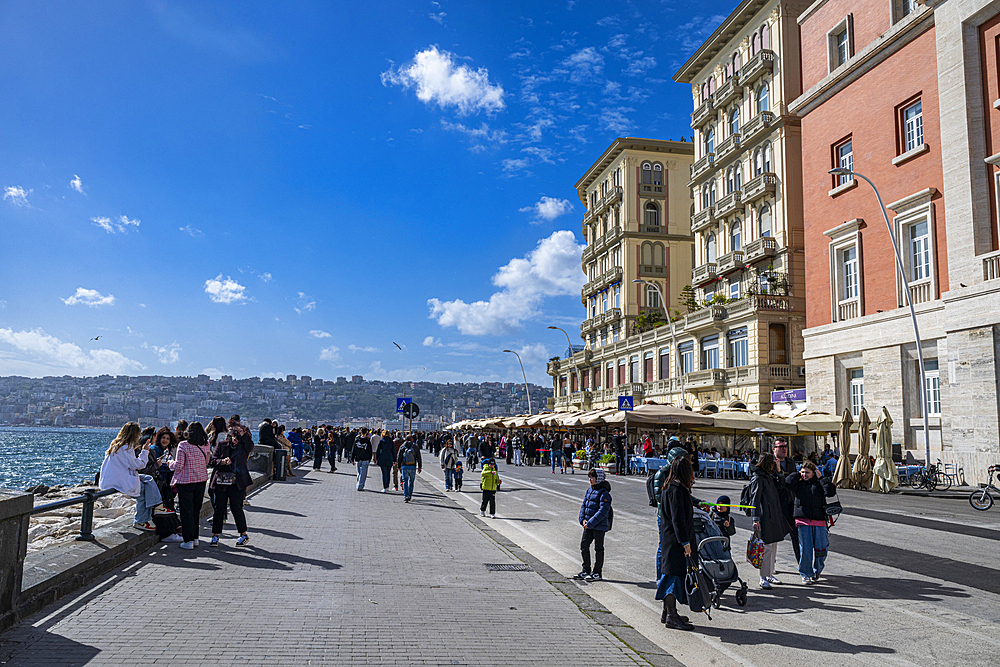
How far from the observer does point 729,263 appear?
45.5 m

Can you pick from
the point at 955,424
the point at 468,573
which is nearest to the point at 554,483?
the point at 955,424

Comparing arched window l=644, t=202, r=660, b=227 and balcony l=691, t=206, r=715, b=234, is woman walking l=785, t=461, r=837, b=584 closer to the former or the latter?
balcony l=691, t=206, r=715, b=234

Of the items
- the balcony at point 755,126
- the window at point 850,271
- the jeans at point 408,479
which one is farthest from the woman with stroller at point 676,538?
the balcony at point 755,126

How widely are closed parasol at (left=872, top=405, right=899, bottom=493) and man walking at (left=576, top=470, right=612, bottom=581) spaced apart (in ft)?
57.0

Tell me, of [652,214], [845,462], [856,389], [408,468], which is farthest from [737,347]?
[408,468]

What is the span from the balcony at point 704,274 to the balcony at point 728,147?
21.7ft

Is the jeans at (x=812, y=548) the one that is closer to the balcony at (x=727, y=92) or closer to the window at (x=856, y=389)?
the window at (x=856, y=389)

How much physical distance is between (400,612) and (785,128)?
40120mm

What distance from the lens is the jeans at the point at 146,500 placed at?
31.6 feet

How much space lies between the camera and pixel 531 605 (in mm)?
7375

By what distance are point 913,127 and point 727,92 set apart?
1902cm

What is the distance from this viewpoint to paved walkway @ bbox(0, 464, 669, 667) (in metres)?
5.44

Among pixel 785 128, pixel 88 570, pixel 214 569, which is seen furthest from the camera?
pixel 785 128

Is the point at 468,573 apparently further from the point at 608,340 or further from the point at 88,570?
the point at 608,340
